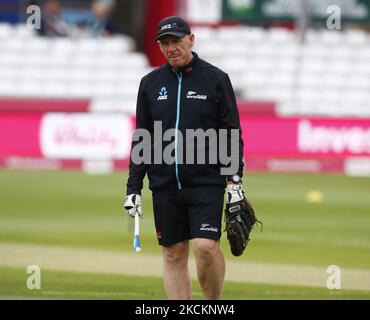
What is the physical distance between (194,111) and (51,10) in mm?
19633

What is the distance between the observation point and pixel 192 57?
8.50 meters

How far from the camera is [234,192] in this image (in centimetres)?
848

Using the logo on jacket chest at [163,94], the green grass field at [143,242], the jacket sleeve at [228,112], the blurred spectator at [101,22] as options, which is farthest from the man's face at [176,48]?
the blurred spectator at [101,22]

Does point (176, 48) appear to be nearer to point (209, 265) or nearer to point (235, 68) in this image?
point (209, 265)

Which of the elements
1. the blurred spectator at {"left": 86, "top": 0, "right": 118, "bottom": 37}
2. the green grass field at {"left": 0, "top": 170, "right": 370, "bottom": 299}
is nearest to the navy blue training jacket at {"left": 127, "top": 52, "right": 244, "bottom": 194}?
the green grass field at {"left": 0, "top": 170, "right": 370, "bottom": 299}

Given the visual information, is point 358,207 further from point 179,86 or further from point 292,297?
point 179,86

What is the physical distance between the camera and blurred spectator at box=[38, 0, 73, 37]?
1087 inches

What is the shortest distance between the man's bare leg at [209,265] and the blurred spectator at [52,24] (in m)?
19.6

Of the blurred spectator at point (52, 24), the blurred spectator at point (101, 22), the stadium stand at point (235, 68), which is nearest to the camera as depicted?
the stadium stand at point (235, 68)

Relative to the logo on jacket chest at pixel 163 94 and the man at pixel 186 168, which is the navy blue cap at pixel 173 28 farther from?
the logo on jacket chest at pixel 163 94

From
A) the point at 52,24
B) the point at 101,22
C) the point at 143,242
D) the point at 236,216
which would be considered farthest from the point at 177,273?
the point at 101,22

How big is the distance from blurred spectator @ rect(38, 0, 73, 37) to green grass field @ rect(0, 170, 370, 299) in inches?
281

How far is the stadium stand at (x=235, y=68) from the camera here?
1077 inches

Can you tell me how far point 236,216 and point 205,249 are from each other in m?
0.43
